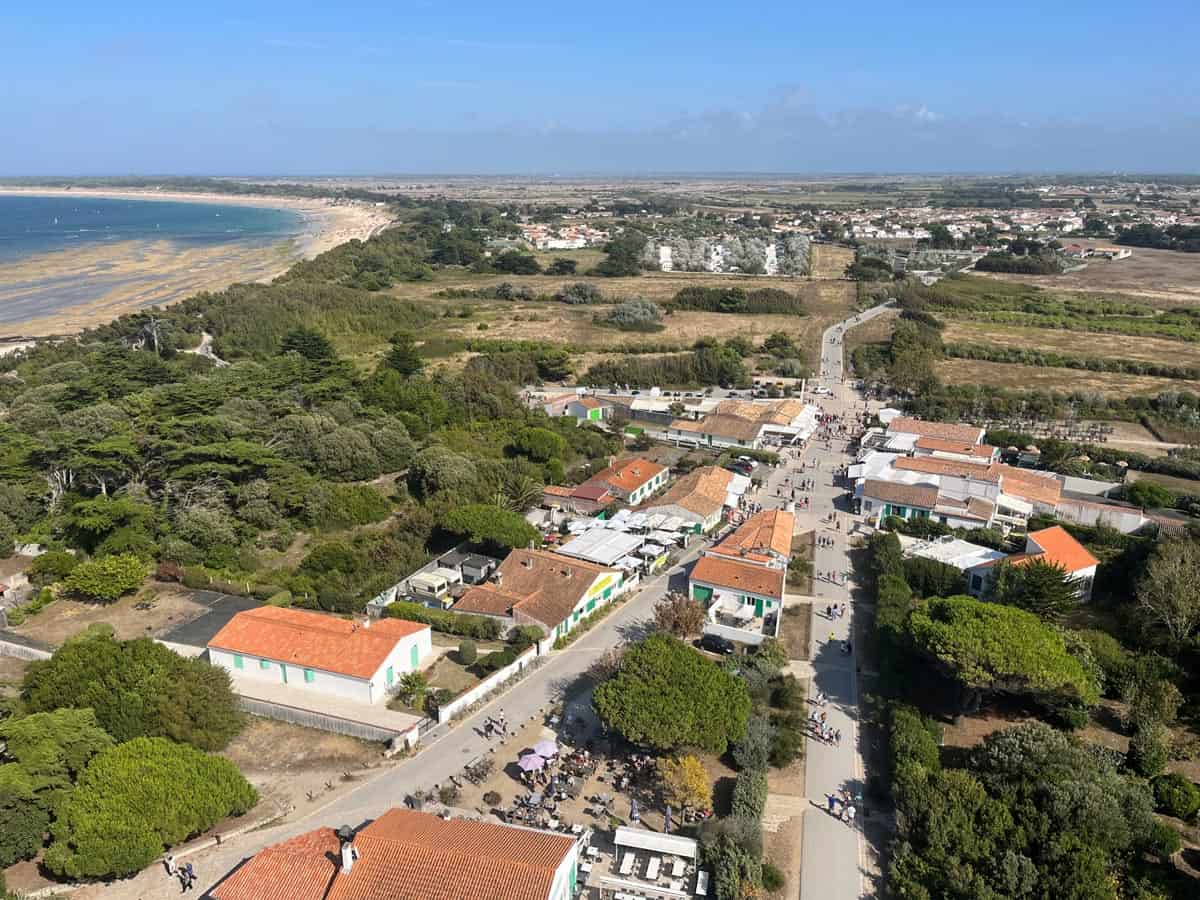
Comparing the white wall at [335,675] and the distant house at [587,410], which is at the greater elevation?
the distant house at [587,410]

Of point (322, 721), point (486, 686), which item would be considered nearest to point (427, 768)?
point (486, 686)

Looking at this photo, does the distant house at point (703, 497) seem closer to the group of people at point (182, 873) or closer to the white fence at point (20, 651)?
the white fence at point (20, 651)

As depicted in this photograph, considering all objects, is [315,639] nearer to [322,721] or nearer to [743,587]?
[322,721]

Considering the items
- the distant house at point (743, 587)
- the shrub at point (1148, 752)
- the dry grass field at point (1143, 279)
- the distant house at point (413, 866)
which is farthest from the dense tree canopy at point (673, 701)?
the dry grass field at point (1143, 279)

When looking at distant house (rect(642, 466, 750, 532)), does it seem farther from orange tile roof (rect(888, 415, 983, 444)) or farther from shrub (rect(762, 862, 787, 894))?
shrub (rect(762, 862, 787, 894))

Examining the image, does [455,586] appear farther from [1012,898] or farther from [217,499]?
[1012,898]

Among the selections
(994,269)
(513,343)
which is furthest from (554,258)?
(994,269)

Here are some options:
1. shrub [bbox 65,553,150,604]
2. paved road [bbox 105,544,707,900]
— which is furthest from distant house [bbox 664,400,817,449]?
shrub [bbox 65,553,150,604]
